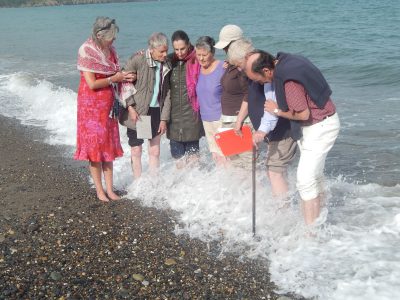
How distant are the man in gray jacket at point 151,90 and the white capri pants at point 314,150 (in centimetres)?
173

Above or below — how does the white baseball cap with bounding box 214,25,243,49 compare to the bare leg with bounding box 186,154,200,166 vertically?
above

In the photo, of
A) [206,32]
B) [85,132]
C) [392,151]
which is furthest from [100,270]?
[206,32]

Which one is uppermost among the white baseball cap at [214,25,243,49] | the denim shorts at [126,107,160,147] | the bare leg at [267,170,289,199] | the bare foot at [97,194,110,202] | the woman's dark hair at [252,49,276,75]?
the white baseball cap at [214,25,243,49]

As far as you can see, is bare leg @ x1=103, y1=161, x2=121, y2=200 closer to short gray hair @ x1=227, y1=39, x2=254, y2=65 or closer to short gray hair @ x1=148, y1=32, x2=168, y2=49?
short gray hair @ x1=148, y1=32, x2=168, y2=49

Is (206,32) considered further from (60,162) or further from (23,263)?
(23,263)

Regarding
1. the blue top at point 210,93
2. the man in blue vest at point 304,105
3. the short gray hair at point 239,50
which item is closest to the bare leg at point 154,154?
the blue top at point 210,93

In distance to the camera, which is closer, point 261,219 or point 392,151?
point 261,219

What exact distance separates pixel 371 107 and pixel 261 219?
7.08 m

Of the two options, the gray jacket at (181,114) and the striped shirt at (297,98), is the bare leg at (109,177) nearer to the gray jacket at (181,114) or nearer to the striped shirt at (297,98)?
the gray jacket at (181,114)

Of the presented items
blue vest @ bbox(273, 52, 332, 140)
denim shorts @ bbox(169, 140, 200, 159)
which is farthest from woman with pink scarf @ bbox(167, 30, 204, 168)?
blue vest @ bbox(273, 52, 332, 140)

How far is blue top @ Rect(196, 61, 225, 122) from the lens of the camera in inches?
199

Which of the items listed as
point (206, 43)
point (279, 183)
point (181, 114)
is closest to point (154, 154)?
point (181, 114)

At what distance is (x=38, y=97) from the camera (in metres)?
12.5

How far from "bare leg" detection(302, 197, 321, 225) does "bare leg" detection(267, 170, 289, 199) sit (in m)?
0.35
